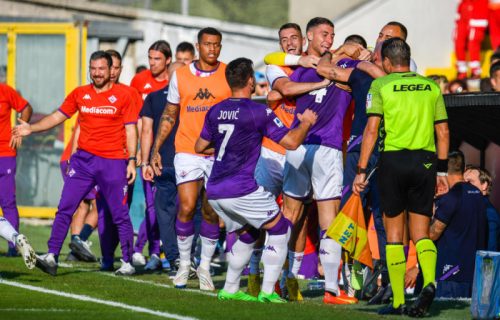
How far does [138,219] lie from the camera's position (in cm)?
1938

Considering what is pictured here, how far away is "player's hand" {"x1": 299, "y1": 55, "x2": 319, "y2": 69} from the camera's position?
38.5 ft

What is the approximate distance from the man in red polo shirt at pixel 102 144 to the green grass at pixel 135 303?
675 mm

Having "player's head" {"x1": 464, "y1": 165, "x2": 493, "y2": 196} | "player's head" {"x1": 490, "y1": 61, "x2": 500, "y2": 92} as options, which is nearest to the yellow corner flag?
"player's head" {"x1": 464, "y1": 165, "x2": 493, "y2": 196}

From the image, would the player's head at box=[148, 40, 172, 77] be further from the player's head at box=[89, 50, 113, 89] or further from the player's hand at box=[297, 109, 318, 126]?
the player's hand at box=[297, 109, 318, 126]

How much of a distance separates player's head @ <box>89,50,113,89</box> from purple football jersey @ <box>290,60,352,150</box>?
2884 mm

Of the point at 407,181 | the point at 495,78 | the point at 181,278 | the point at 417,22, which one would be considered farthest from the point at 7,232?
the point at 417,22

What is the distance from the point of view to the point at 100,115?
14.0 metres

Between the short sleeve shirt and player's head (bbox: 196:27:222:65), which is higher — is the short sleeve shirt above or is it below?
below

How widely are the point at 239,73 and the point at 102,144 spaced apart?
3.11 meters

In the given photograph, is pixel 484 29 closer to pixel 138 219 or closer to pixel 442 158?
pixel 138 219

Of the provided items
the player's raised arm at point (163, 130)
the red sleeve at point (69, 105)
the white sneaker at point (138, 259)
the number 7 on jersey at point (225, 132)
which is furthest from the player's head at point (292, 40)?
the white sneaker at point (138, 259)

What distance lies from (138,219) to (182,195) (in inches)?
260

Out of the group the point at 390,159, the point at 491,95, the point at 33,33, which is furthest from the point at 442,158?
the point at 33,33

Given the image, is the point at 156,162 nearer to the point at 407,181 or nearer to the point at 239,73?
the point at 239,73
